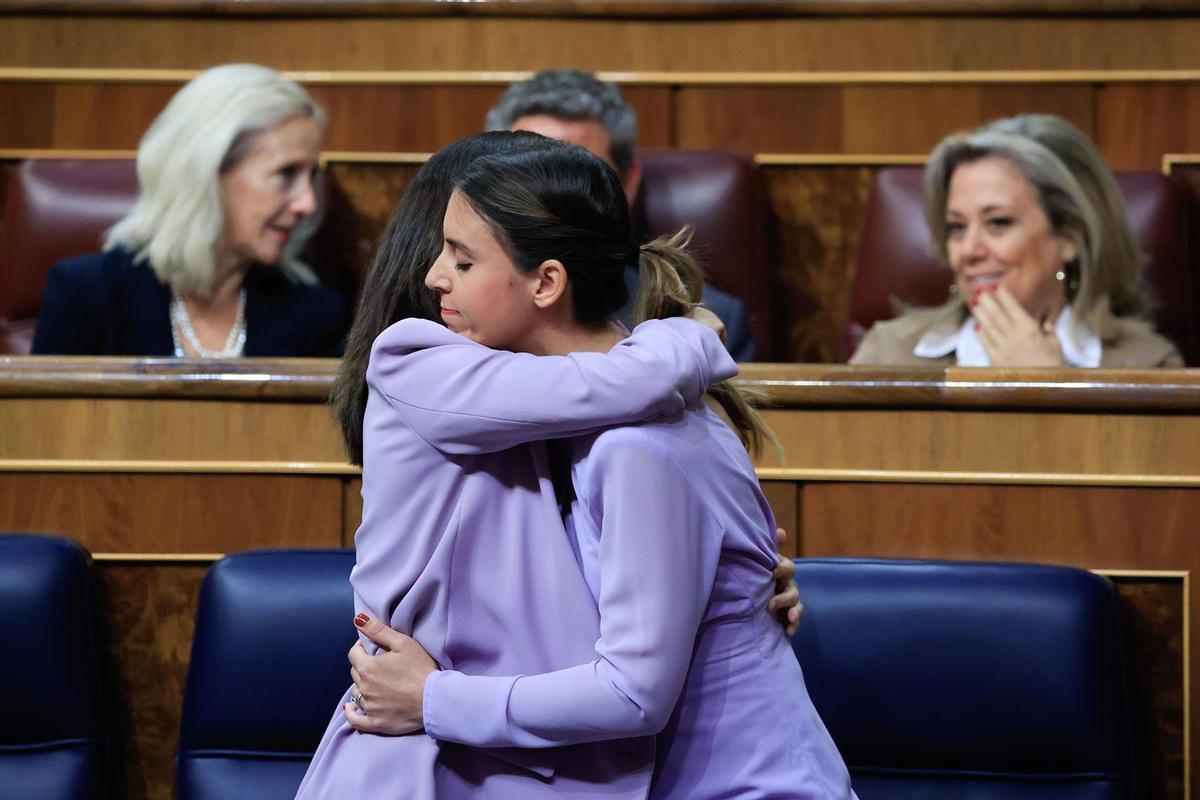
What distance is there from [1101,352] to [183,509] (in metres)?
0.77

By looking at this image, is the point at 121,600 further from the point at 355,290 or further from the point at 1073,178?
the point at 1073,178

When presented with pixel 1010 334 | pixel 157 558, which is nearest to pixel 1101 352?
pixel 1010 334

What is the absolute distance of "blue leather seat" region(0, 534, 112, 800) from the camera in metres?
0.77

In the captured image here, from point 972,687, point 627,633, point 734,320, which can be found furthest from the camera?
point 734,320

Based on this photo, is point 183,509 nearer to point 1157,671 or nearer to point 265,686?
point 265,686

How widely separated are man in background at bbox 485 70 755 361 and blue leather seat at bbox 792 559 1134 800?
1.47ft

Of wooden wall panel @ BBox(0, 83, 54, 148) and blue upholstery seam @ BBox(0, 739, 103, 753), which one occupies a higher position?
wooden wall panel @ BBox(0, 83, 54, 148)

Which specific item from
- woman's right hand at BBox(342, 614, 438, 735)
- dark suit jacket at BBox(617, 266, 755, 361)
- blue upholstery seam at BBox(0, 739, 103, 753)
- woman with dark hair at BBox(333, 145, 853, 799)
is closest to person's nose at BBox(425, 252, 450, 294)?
woman with dark hair at BBox(333, 145, 853, 799)

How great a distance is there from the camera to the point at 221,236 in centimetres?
127

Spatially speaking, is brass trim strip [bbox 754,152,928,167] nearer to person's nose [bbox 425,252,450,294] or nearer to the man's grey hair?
the man's grey hair

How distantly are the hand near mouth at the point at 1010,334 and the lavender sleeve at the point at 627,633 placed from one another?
0.71 meters

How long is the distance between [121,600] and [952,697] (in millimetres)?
463

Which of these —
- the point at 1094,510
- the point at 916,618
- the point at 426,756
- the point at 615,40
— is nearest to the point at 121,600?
the point at 426,756

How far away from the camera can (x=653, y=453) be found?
56 centimetres
